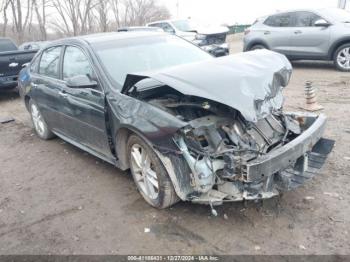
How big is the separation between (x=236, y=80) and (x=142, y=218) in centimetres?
161

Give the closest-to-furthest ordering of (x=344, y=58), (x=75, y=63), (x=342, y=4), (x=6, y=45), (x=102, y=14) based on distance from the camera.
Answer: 1. (x=75, y=63)
2. (x=344, y=58)
3. (x=6, y=45)
4. (x=342, y=4)
5. (x=102, y=14)

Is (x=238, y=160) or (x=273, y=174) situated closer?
(x=238, y=160)

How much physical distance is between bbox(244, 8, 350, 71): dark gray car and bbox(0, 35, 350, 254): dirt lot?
5126mm

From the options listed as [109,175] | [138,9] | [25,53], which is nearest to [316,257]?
[109,175]

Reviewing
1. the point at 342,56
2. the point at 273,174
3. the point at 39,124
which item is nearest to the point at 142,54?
the point at 273,174

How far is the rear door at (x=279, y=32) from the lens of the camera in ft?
34.2

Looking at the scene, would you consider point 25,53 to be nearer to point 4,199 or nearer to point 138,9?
point 4,199

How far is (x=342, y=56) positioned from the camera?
31.2 feet

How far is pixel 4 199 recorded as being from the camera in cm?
434

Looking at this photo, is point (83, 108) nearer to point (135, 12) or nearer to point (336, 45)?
point (336, 45)

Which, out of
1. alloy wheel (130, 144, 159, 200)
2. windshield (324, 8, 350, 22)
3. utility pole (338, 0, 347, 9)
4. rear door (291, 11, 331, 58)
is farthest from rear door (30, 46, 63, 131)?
utility pole (338, 0, 347, 9)

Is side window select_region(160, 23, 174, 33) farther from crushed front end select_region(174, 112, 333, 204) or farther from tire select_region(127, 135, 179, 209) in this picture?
crushed front end select_region(174, 112, 333, 204)

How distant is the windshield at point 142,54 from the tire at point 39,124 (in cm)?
216

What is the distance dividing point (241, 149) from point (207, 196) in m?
0.52
